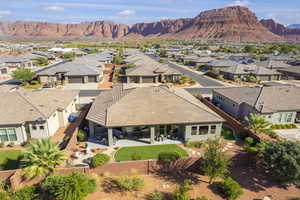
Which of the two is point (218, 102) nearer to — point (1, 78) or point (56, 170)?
point (56, 170)

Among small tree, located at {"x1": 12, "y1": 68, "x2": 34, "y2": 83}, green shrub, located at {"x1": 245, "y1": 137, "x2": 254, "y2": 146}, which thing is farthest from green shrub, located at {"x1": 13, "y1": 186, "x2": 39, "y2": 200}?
small tree, located at {"x1": 12, "y1": 68, "x2": 34, "y2": 83}

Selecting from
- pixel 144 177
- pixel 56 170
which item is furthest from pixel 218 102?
pixel 56 170

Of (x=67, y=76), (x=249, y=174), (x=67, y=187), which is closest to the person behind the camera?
(x=67, y=187)

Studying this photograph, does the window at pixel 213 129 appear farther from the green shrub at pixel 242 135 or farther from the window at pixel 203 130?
the green shrub at pixel 242 135

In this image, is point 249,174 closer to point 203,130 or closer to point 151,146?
point 203,130

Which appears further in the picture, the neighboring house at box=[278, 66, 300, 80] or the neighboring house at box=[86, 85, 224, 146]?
the neighboring house at box=[278, 66, 300, 80]

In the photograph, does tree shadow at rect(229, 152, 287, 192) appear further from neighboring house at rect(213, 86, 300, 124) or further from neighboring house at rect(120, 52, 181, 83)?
neighboring house at rect(120, 52, 181, 83)

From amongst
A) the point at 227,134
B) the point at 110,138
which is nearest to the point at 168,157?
the point at 110,138

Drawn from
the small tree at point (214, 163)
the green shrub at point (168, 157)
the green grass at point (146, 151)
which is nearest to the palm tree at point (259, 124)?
the green grass at point (146, 151)
